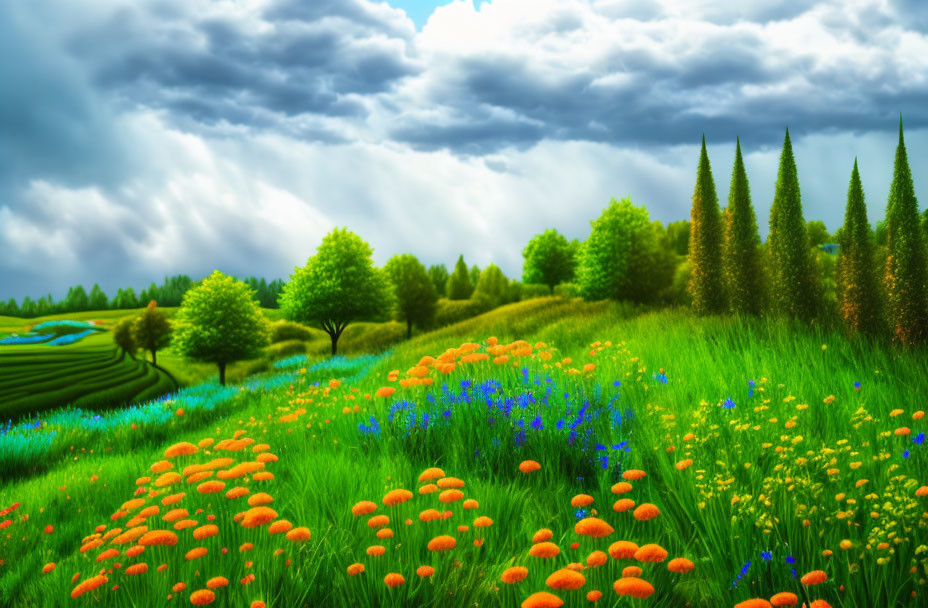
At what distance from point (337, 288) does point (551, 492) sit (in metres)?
25.0

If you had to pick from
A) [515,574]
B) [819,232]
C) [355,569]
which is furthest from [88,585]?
[819,232]

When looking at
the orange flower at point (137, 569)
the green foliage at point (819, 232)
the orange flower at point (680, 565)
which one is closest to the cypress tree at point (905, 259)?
the orange flower at point (680, 565)

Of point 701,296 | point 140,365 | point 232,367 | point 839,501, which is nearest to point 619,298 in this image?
point 701,296

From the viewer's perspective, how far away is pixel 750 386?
699 cm

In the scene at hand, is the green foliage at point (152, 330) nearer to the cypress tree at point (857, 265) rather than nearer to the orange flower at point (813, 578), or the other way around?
the orange flower at point (813, 578)

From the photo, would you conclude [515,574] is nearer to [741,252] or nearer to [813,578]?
[813,578]

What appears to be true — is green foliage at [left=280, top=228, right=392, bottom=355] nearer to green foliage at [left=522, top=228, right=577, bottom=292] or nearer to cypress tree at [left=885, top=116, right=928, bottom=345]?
cypress tree at [left=885, top=116, right=928, bottom=345]

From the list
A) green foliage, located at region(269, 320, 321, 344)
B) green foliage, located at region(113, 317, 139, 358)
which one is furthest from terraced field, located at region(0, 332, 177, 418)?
green foliage, located at region(269, 320, 321, 344)

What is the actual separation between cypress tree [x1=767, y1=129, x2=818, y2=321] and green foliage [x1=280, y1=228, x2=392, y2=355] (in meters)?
19.2

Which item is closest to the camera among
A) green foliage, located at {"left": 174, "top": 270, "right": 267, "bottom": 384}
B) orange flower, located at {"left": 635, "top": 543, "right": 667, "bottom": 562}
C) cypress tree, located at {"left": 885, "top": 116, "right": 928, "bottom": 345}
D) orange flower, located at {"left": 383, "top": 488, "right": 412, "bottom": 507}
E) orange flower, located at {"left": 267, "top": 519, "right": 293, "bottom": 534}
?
orange flower, located at {"left": 635, "top": 543, "right": 667, "bottom": 562}

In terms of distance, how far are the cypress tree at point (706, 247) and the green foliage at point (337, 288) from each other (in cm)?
1593

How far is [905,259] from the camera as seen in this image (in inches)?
541

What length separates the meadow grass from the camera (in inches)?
A: 141

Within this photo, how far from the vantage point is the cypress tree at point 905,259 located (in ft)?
43.8
